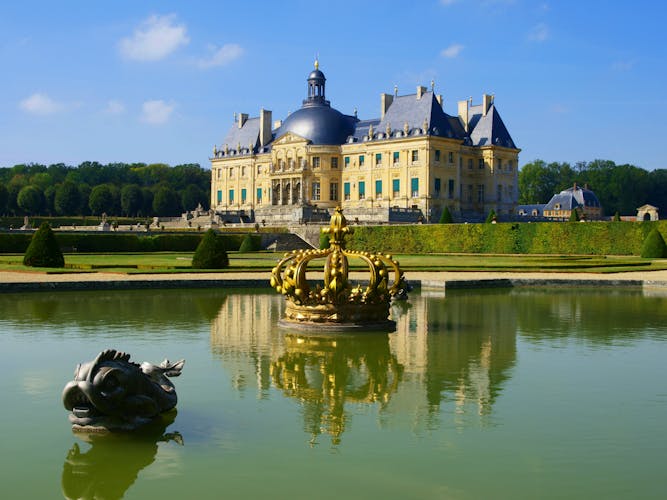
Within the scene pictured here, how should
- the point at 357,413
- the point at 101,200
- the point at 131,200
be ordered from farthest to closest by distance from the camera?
the point at 131,200 < the point at 101,200 < the point at 357,413

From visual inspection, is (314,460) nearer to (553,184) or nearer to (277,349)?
(277,349)

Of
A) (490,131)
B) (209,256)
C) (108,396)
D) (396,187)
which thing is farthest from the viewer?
(490,131)

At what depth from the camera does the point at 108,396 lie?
6078 mm

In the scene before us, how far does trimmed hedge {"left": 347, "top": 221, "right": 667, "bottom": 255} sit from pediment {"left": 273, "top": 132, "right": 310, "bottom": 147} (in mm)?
20504

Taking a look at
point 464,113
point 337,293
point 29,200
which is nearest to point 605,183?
point 464,113

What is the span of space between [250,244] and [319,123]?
2450cm

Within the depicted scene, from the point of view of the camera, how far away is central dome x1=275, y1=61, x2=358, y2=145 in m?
62.3

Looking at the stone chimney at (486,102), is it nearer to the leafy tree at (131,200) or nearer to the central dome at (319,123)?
the central dome at (319,123)

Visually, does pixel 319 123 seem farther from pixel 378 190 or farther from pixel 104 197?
pixel 104 197

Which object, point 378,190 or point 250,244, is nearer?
point 250,244

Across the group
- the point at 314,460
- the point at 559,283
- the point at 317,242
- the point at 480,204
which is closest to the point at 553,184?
the point at 480,204

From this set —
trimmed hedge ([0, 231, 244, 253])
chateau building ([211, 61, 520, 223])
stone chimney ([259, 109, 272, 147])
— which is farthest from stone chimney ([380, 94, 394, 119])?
trimmed hedge ([0, 231, 244, 253])

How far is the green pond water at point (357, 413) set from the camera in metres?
5.21

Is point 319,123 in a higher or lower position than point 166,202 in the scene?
higher
